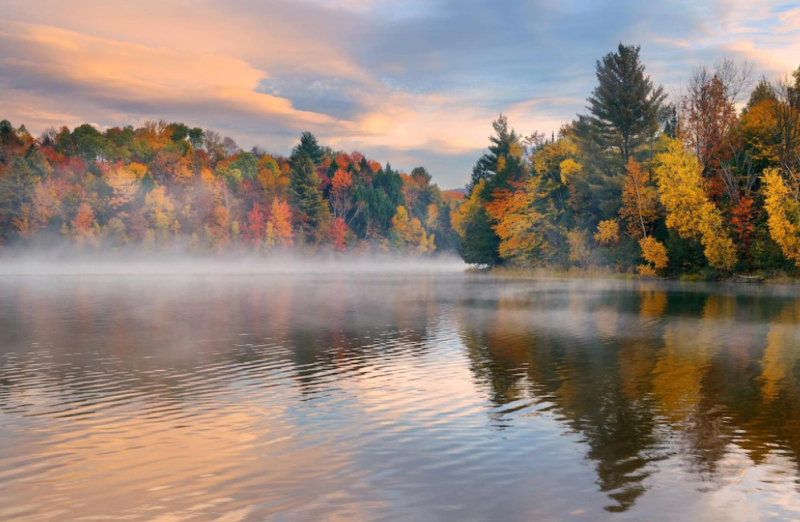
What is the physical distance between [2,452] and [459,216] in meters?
111

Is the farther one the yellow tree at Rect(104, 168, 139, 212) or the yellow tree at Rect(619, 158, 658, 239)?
the yellow tree at Rect(104, 168, 139, 212)

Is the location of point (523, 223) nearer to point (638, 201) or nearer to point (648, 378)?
point (638, 201)

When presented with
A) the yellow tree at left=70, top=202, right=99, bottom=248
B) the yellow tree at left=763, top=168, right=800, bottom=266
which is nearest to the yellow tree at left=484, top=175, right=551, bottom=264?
the yellow tree at left=763, top=168, right=800, bottom=266

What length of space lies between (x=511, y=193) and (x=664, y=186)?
33.9 m

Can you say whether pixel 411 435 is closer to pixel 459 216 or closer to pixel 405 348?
pixel 405 348

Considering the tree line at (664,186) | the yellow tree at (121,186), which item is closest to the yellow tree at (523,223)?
the tree line at (664,186)

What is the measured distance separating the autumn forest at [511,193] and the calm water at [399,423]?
41.9m

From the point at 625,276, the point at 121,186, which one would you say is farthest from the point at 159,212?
the point at 625,276

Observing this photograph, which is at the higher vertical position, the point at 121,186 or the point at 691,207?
the point at 121,186

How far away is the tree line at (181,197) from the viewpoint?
121 metres

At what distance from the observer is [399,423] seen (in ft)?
44.4

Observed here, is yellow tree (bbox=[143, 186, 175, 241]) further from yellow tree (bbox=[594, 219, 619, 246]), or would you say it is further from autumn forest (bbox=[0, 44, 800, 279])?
yellow tree (bbox=[594, 219, 619, 246])

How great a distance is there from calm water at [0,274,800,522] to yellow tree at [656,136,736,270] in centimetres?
3925

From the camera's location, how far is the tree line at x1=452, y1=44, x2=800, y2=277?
64.9 metres
